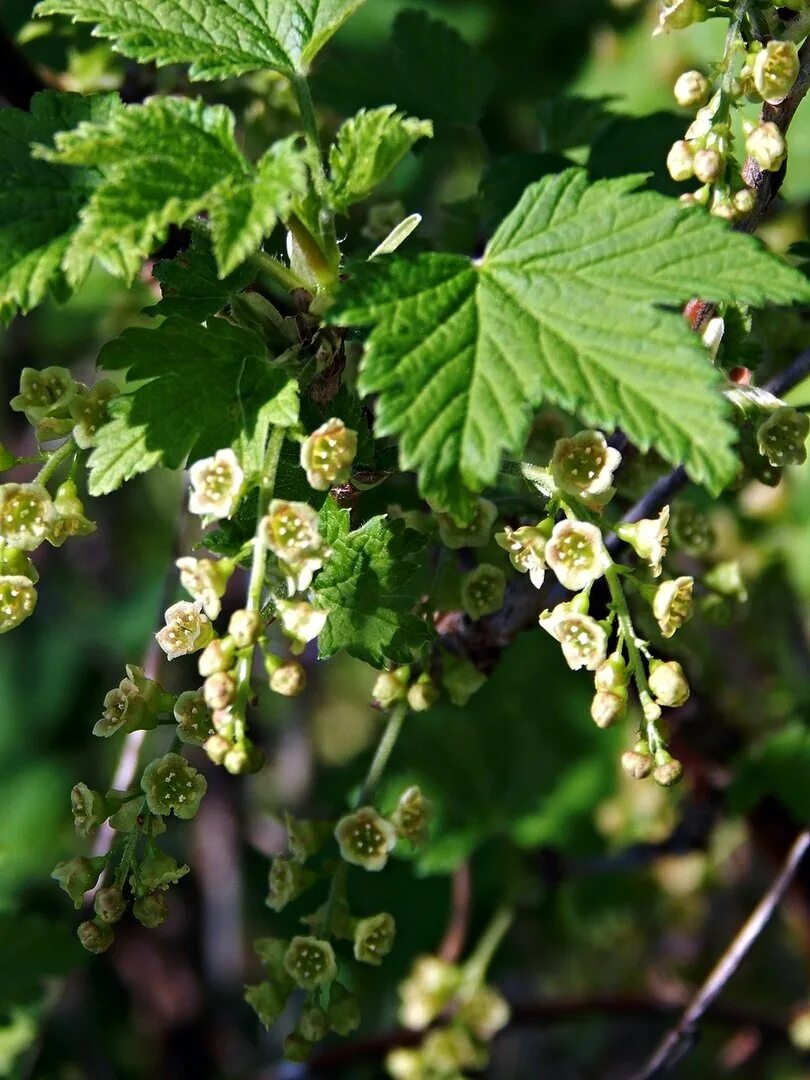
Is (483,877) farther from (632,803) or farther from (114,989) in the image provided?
(114,989)

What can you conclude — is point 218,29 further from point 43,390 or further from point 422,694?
point 422,694

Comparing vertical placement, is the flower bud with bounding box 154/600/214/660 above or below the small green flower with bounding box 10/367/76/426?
below

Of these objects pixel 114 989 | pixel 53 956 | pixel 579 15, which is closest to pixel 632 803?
pixel 53 956

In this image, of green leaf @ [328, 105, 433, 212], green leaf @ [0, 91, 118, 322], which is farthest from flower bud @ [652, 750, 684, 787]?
green leaf @ [0, 91, 118, 322]

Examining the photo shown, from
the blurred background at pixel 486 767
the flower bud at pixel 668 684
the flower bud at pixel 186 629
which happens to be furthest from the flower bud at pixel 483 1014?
the flower bud at pixel 186 629

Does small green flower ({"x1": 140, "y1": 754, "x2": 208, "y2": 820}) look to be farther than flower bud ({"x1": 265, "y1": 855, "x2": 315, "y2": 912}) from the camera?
No

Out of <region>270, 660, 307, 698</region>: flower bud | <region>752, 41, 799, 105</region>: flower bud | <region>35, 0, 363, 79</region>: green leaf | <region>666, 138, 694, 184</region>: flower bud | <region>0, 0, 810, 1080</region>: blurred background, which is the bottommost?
<region>0, 0, 810, 1080</region>: blurred background

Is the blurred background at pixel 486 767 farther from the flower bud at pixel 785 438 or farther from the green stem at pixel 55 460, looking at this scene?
the green stem at pixel 55 460

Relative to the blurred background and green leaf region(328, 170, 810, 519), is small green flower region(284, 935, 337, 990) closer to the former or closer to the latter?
the blurred background
